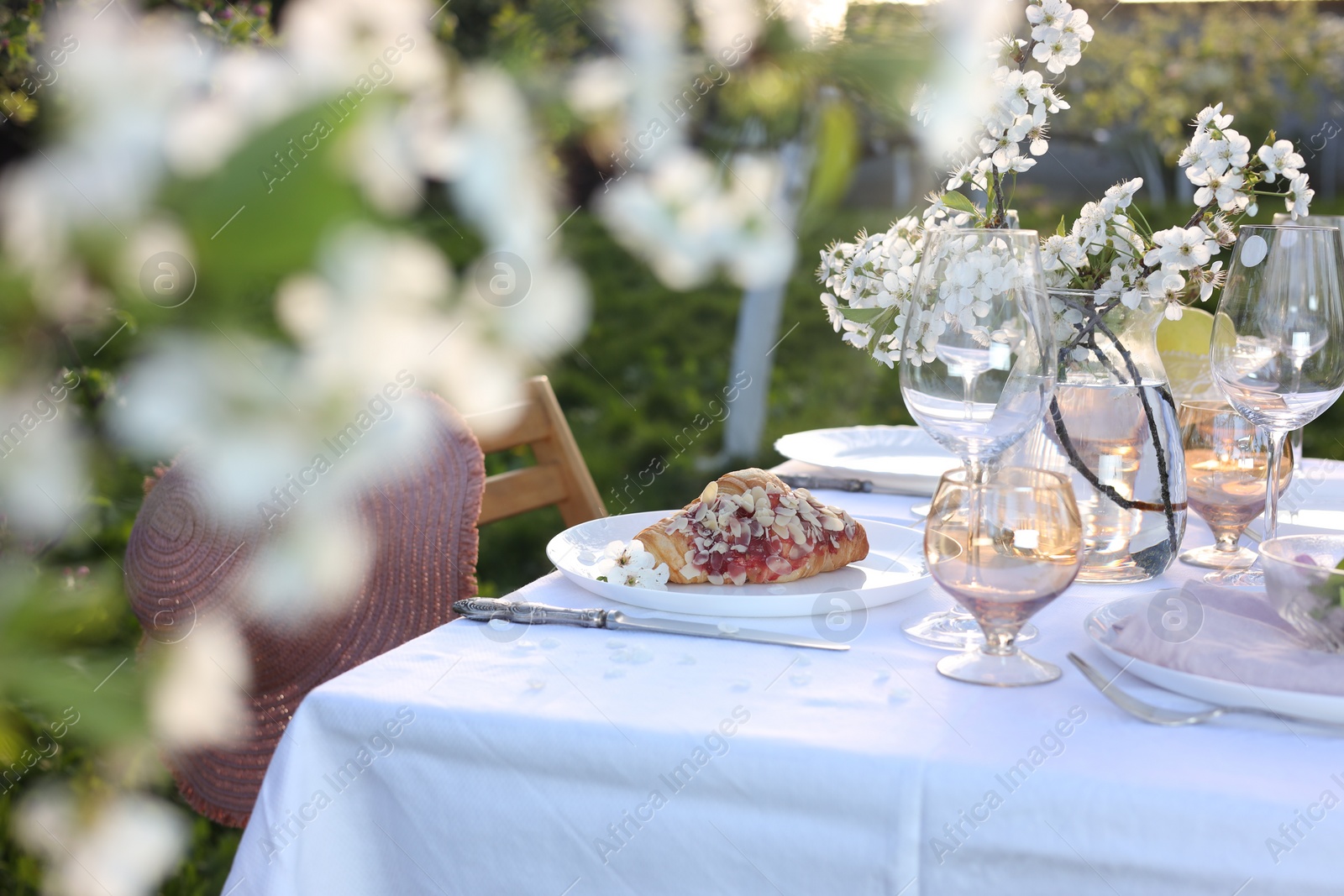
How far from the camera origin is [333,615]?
130cm

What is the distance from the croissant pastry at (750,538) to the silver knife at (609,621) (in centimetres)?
7

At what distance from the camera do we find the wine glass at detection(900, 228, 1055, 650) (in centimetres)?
85

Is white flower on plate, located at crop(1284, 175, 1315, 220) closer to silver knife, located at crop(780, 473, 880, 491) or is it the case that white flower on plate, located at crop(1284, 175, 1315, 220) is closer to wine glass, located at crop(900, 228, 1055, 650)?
wine glass, located at crop(900, 228, 1055, 650)

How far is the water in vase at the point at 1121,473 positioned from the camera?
1.05 meters

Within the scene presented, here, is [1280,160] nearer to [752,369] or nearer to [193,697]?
[193,697]

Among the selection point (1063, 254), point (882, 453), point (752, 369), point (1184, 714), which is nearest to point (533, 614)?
point (1184, 714)

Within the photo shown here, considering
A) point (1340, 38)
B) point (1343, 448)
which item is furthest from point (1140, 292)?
point (1340, 38)

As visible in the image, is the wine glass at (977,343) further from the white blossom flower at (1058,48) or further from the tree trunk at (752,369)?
the tree trunk at (752,369)

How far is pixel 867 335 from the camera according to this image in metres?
1.14

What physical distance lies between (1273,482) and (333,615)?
938 mm

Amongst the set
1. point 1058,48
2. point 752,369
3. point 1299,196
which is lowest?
point 752,369

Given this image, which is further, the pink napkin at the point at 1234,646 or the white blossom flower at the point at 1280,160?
the white blossom flower at the point at 1280,160

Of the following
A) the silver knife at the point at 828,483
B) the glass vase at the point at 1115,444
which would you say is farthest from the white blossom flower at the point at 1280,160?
the silver knife at the point at 828,483

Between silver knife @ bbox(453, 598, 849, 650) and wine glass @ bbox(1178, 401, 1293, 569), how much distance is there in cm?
47
